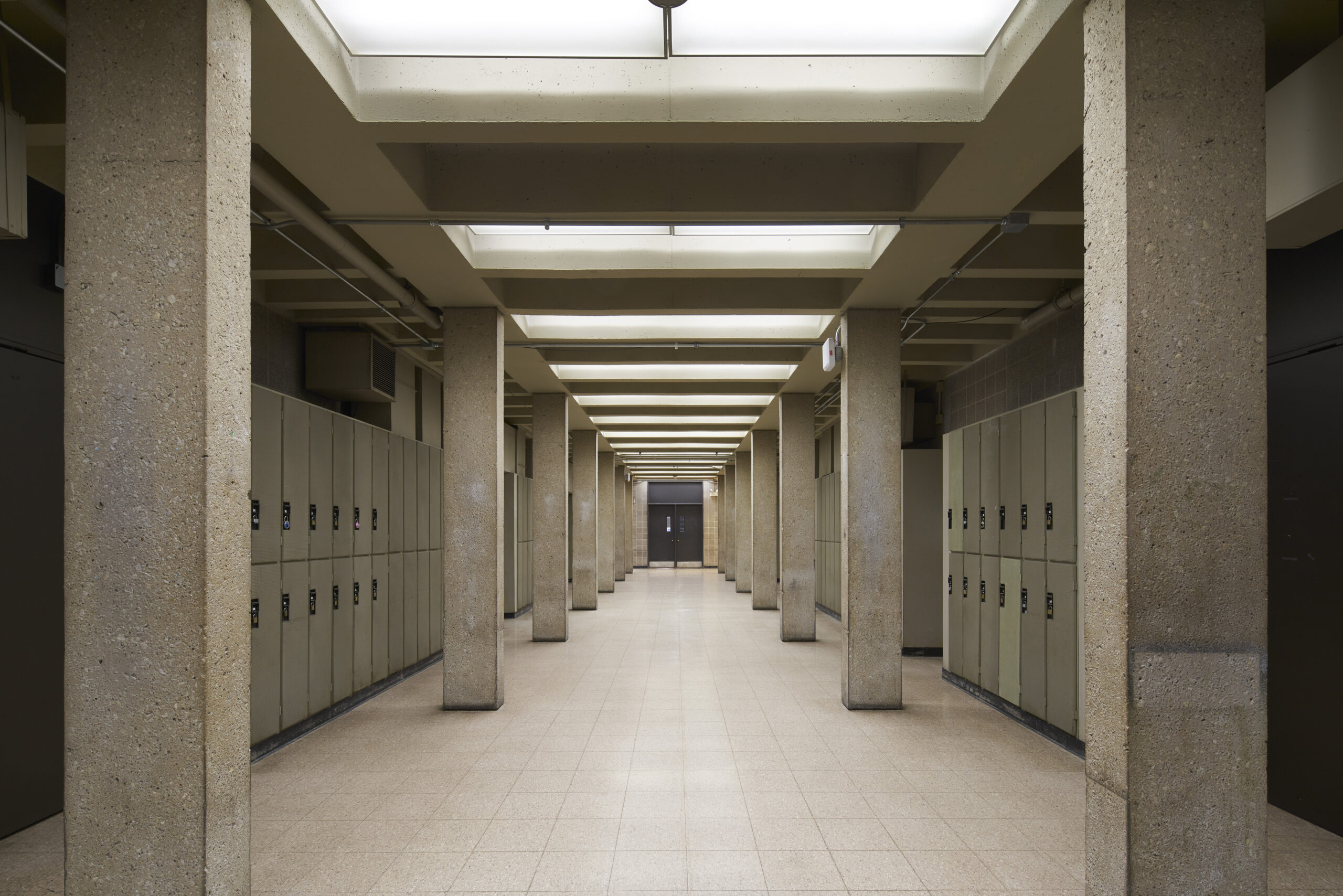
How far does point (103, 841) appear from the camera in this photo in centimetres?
253

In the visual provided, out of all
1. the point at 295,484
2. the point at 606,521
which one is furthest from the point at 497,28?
the point at 606,521

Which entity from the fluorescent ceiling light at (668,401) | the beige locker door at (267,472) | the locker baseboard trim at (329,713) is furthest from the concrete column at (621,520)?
the beige locker door at (267,472)

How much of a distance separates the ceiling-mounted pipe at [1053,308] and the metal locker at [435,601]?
7.51 metres

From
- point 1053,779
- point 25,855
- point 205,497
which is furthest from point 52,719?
point 1053,779

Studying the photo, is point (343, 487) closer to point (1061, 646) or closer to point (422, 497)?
point (422, 497)

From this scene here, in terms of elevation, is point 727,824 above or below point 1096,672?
below

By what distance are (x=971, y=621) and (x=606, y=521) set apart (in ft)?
45.4

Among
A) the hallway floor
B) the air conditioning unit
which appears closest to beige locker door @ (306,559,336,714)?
the hallway floor

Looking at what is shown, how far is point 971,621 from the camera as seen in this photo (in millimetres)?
8508

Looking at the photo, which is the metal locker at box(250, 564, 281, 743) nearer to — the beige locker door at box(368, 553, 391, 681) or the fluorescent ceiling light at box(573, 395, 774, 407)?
the beige locker door at box(368, 553, 391, 681)

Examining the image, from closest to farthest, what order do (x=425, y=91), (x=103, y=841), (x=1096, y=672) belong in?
(x=103, y=841)
(x=1096, y=672)
(x=425, y=91)

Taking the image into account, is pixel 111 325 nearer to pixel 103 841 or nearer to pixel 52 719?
pixel 103 841

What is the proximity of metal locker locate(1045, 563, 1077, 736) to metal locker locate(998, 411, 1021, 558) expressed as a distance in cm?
73

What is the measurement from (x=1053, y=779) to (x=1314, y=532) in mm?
2278
